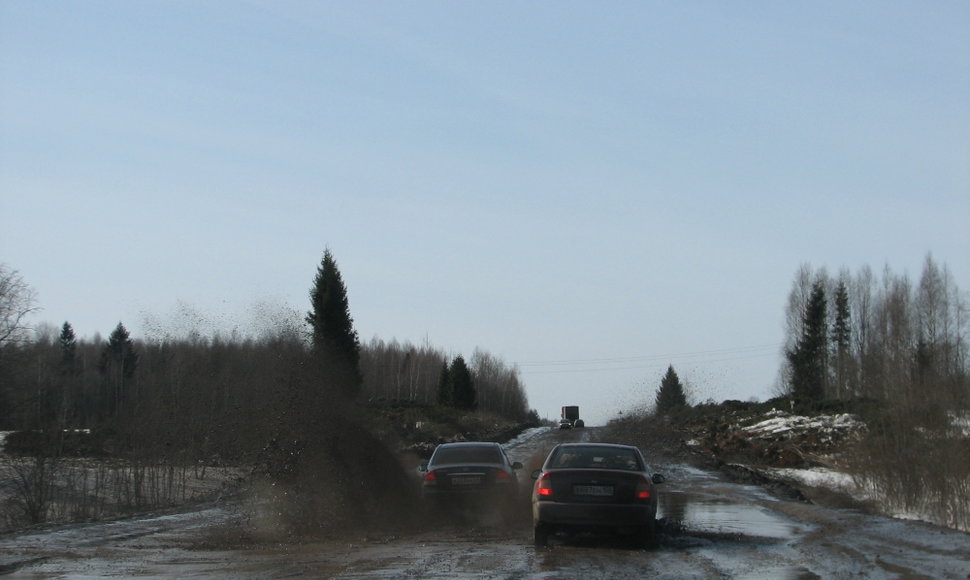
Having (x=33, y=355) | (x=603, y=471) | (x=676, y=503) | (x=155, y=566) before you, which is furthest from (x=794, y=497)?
(x=33, y=355)

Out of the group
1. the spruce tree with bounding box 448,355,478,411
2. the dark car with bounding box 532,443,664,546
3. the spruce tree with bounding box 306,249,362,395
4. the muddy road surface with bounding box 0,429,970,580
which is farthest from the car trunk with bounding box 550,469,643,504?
the spruce tree with bounding box 448,355,478,411

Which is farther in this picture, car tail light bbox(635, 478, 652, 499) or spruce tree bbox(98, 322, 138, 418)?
spruce tree bbox(98, 322, 138, 418)

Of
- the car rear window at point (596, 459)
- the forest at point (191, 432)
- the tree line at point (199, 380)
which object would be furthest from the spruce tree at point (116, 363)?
the car rear window at point (596, 459)

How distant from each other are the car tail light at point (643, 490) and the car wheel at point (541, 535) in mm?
Result: 1455

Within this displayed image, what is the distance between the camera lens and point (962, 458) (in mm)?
16891

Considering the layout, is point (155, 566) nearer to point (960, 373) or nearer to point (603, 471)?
point (603, 471)

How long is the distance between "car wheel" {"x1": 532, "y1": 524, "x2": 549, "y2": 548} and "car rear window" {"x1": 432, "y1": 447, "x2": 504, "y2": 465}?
4.94 metres

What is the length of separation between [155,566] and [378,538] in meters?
4.31

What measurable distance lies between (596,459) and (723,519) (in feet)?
15.5

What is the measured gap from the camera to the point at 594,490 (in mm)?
13633

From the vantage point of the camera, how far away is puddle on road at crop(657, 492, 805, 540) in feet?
52.1

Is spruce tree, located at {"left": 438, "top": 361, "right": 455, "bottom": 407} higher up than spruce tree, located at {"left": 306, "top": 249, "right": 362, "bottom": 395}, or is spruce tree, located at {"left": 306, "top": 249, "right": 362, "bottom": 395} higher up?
spruce tree, located at {"left": 306, "top": 249, "right": 362, "bottom": 395}

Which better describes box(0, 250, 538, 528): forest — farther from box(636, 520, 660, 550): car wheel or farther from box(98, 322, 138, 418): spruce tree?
box(98, 322, 138, 418): spruce tree

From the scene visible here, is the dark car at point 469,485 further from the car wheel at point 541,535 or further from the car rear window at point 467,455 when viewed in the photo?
the car wheel at point 541,535
